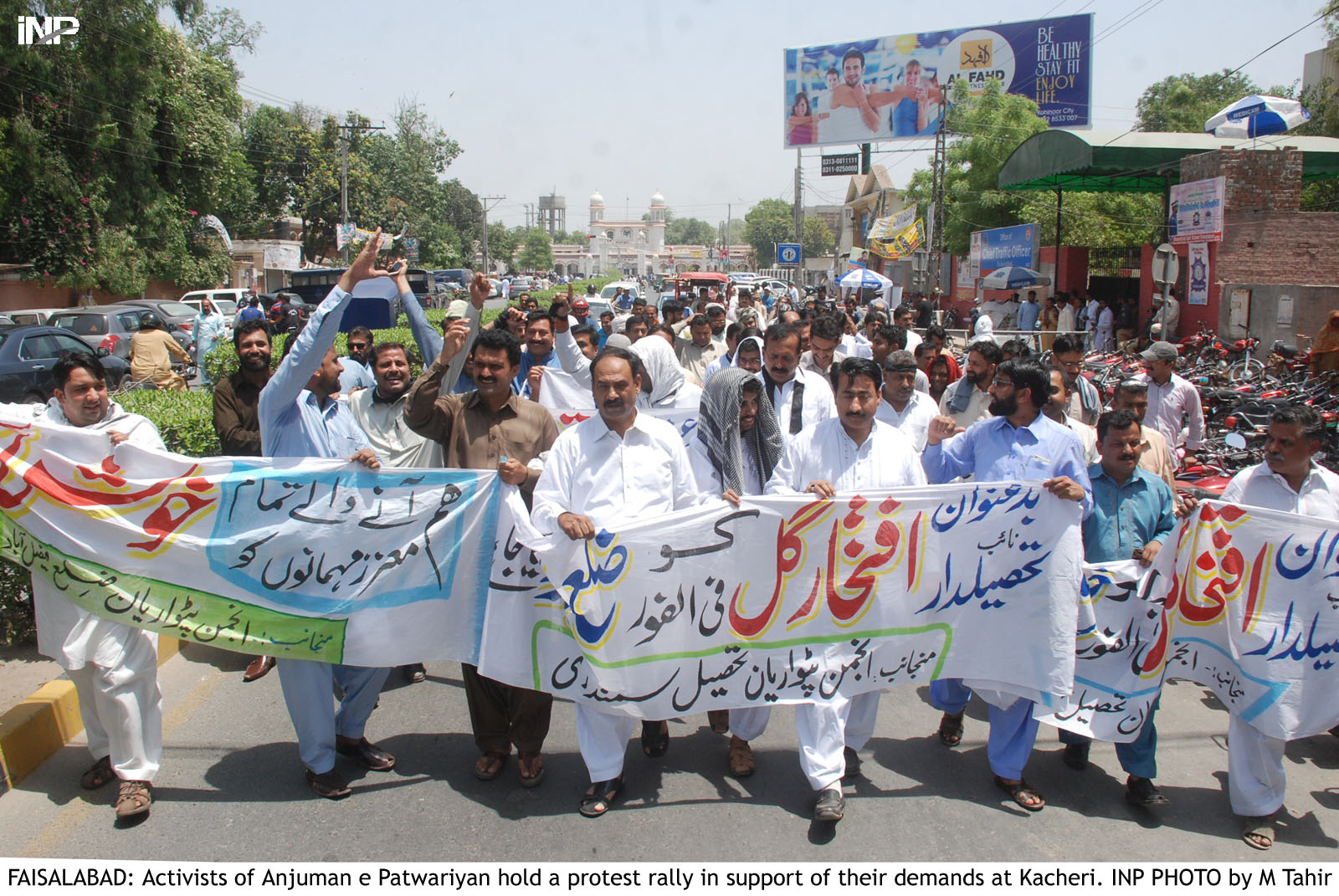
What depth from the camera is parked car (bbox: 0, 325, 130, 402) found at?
14.3 m

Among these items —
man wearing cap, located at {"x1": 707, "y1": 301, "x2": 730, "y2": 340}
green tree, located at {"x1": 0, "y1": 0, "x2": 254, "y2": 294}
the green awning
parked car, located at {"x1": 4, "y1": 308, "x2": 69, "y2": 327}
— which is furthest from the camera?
green tree, located at {"x1": 0, "y1": 0, "x2": 254, "y2": 294}

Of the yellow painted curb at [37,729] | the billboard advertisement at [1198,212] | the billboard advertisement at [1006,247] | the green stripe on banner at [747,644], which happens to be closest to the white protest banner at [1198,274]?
the billboard advertisement at [1198,212]

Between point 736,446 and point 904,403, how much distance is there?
1.52 m

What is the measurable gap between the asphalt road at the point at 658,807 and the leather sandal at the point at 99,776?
0.05m

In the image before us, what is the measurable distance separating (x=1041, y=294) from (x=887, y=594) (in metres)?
25.0

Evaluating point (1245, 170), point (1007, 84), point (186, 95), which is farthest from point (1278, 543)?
point (1007, 84)

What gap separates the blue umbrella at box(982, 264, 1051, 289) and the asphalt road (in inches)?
836

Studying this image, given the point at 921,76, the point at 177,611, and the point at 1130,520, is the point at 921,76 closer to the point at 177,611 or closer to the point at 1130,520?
the point at 1130,520

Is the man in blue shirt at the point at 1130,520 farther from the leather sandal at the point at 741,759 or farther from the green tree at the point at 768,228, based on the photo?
the green tree at the point at 768,228

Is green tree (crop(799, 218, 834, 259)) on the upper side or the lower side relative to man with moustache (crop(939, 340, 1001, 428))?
upper

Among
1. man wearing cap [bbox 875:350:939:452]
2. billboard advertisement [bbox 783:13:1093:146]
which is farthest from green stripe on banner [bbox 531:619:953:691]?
billboard advertisement [bbox 783:13:1093:146]

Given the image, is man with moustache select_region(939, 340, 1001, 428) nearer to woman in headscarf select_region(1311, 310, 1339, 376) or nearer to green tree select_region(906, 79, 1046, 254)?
woman in headscarf select_region(1311, 310, 1339, 376)

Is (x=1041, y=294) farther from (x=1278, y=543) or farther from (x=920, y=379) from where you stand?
(x=1278, y=543)

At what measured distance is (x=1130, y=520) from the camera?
418cm
